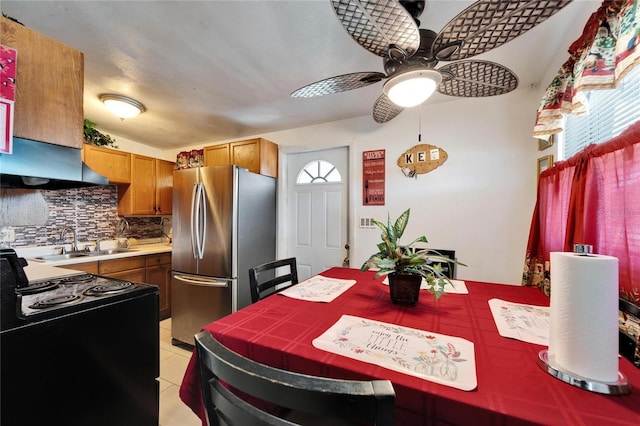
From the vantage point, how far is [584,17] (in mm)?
1276

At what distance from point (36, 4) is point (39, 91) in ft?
2.46

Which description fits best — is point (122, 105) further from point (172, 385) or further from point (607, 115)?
point (607, 115)

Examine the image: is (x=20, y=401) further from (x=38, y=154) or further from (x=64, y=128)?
(x=64, y=128)

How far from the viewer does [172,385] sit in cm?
193

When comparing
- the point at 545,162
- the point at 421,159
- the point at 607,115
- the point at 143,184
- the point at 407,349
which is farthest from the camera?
the point at 143,184

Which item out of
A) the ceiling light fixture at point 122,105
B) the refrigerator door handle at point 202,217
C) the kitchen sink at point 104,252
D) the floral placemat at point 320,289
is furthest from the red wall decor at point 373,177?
the kitchen sink at point 104,252

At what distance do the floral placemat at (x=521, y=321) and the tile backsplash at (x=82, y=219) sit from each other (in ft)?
12.5

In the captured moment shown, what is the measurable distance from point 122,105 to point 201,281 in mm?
1815

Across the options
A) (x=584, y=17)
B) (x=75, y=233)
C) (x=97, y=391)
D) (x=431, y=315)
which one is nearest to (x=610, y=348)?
(x=431, y=315)

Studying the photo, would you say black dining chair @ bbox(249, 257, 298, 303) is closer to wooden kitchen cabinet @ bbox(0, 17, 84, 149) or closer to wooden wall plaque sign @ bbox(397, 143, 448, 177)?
wooden kitchen cabinet @ bbox(0, 17, 84, 149)

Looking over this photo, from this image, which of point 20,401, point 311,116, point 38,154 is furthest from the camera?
point 311,116

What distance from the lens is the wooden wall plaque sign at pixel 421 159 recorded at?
236 cm

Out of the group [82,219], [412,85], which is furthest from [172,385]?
[412,85]

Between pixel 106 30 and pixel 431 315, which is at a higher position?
pixel 106 30
